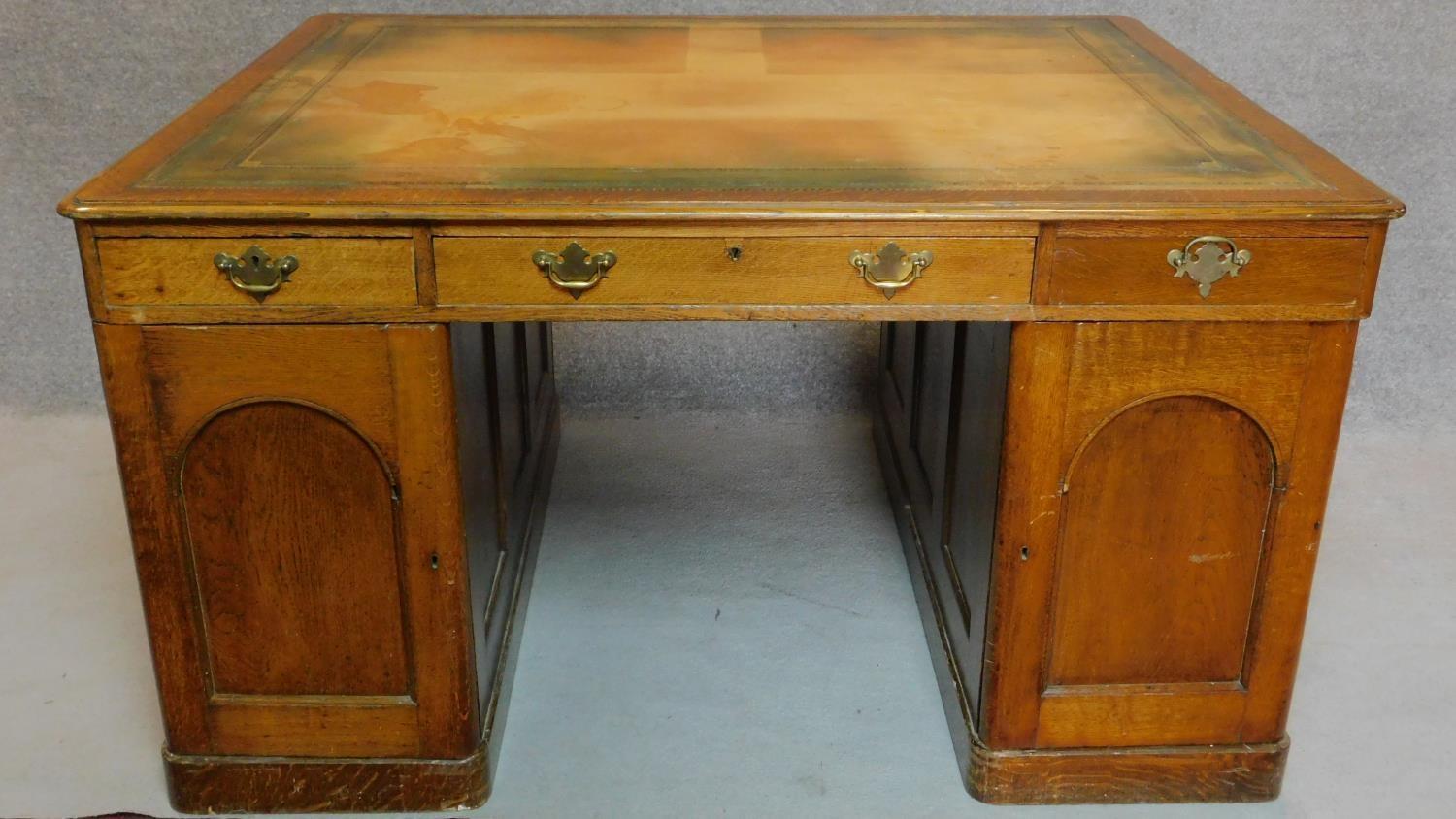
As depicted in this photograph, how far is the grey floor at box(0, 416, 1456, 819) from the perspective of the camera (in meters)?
1.99

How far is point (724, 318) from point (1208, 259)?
54 cm

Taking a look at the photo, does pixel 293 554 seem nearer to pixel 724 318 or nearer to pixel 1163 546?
pixel 724 318

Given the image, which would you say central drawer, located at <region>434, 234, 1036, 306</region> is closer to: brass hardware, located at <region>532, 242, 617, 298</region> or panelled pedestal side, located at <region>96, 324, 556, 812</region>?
brass hardware, located at <region>532, 242, 617, 298</region>

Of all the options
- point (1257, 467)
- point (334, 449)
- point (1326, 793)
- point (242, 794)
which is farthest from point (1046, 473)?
point (242, 794)

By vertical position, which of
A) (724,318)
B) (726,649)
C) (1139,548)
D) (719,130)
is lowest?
(726,649)

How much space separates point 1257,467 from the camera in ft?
5.88

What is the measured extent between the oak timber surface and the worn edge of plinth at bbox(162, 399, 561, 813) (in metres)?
0.73

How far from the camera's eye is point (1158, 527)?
6.00 feet

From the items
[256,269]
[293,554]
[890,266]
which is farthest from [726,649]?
[256,269]

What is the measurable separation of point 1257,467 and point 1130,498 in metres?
0.15

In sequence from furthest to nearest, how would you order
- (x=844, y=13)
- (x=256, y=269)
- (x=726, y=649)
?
(x=844, y=13)
(x=726, y=649)
(x=256, y=269)

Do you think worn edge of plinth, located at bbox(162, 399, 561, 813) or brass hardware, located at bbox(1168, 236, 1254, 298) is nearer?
brass hardware, located at bbox(1168, 236, 1254, 298)

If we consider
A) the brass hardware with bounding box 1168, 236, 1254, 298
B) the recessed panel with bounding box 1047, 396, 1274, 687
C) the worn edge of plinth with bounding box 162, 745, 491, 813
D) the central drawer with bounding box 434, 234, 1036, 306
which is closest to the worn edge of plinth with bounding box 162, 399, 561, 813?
the worn edge of plinth with bounding box 162, 745, 491, 813

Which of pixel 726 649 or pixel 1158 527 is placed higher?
pixel 1158 527
